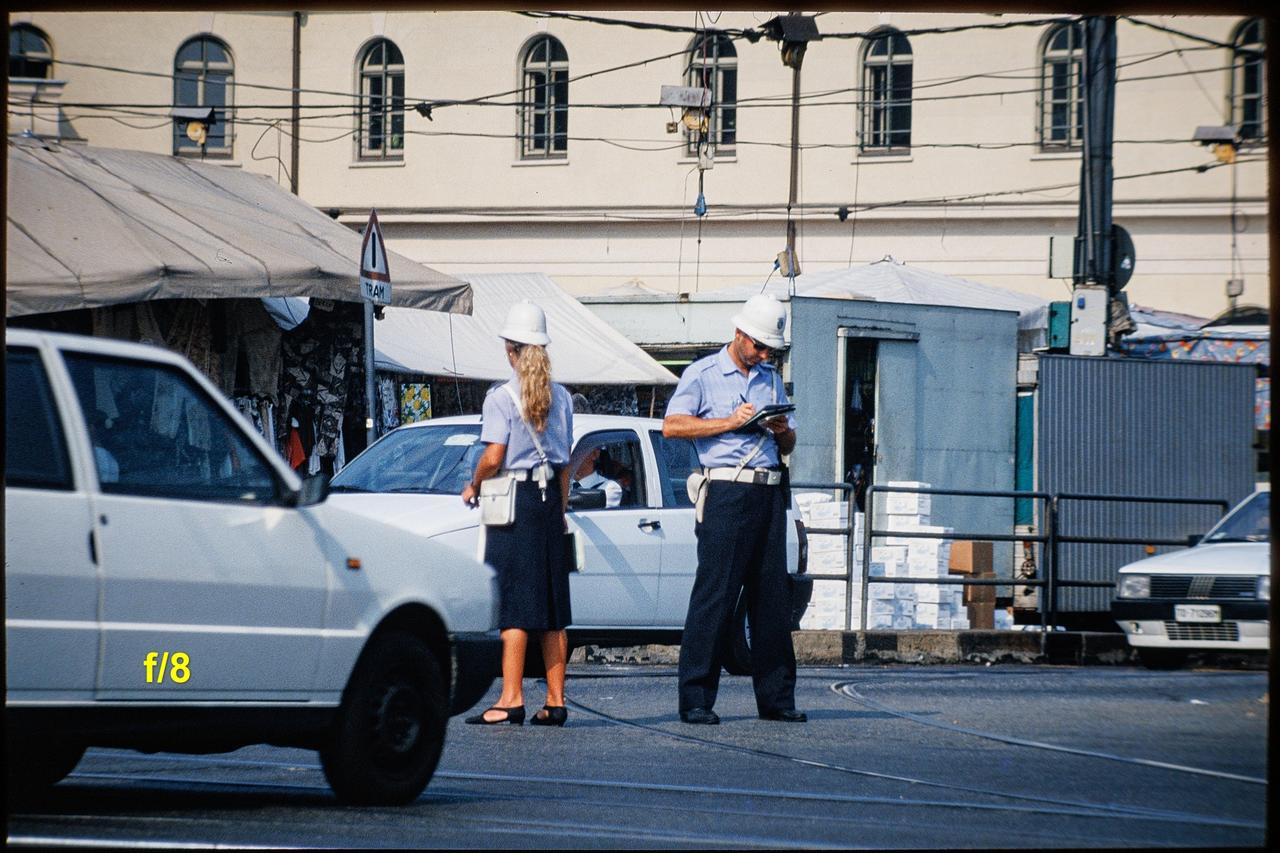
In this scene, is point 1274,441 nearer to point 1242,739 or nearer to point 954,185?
point 1242,739

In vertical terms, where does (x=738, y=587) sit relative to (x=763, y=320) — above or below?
below

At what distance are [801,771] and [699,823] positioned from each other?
4.89ft

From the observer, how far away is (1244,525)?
13.7 metres

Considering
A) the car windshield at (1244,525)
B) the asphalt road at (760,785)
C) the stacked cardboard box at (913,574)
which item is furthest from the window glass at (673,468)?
the car windshield at (1244,525)

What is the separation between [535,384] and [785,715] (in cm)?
203

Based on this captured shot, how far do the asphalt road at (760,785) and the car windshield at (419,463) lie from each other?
137 centimetres

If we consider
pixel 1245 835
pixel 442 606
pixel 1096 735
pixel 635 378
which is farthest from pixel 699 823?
pixel 635 378

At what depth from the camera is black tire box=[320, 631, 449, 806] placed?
6.12m

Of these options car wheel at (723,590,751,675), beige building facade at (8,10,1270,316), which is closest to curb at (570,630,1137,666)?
car wheel at (723,590,751,675)

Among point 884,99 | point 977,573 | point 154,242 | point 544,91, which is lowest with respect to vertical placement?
point 977,573

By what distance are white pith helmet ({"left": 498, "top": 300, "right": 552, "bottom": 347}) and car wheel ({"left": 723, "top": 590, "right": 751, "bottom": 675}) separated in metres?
2.57

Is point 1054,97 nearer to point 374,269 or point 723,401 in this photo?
point 374,269

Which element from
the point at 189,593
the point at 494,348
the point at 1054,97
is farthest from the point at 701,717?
the point at 1054,97

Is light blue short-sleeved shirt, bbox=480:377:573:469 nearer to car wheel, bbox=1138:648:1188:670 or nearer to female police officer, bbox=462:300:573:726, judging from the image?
female police officer, bbox=462:300:573:726
